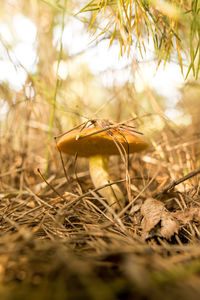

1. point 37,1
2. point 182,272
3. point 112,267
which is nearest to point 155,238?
point 112,267

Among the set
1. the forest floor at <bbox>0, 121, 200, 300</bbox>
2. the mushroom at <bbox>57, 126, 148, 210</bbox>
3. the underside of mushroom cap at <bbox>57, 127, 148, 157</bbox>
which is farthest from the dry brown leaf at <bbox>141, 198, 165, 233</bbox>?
the underside of mushroom cap at <bbox>57, 127, 148, 157</bbox>

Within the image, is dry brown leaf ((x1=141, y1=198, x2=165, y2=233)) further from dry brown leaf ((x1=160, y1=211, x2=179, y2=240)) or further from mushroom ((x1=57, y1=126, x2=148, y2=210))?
mushroom ((x1=57, y1=126, x2=148, y2=210))

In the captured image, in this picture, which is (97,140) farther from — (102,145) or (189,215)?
(189,215)

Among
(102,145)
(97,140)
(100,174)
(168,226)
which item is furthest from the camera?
(100,174)

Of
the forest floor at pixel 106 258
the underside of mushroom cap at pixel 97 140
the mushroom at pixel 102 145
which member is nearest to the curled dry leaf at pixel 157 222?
the forest floor at pixel 106 258

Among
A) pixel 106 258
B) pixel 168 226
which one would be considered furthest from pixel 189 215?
pixel 106 258

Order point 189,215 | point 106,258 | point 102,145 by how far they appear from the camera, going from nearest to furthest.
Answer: point 106,258 → point 189,215 → point 102,145

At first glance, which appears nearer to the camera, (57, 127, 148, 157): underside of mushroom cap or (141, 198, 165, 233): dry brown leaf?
(141, 198, 165, 233): dry brown leaf
